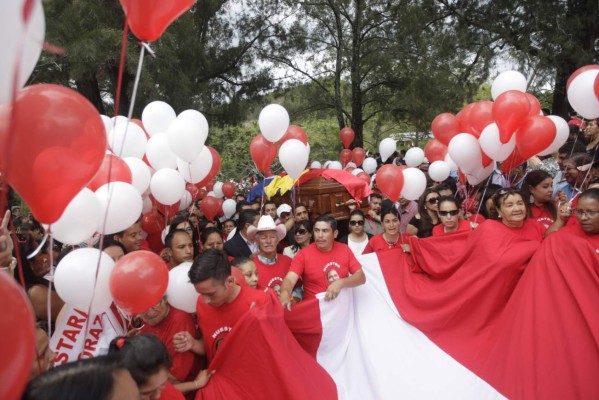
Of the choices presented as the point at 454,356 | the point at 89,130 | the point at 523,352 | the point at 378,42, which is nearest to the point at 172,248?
the point at 89,130

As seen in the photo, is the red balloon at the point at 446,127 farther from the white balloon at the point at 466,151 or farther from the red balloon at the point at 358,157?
the red balloon at the point at 358,157

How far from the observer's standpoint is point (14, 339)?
0.87 metres

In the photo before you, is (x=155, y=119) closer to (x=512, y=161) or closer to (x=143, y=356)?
(x=143, y=356)

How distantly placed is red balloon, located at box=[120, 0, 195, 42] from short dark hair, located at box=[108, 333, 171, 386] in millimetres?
1377

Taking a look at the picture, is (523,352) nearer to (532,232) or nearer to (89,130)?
(532,232)

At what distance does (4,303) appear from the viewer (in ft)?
2.84

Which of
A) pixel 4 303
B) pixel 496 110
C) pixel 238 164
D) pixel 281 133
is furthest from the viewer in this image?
pixel 238 164

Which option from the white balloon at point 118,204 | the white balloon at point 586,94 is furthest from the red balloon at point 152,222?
the white balloon at point 586,94

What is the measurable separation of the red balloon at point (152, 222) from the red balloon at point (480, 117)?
315 cm

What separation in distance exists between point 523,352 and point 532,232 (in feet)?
2.96

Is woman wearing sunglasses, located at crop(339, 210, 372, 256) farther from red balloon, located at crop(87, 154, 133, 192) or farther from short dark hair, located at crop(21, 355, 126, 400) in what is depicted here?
short dark hair, located at crop(21, 355, 126, 400)

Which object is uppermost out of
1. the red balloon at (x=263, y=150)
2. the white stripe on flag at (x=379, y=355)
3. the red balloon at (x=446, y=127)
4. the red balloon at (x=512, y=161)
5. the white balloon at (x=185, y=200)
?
the red balloon at (x=446, y=127)

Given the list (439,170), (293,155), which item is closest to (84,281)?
(293,155)

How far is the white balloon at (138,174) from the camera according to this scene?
138 inches
